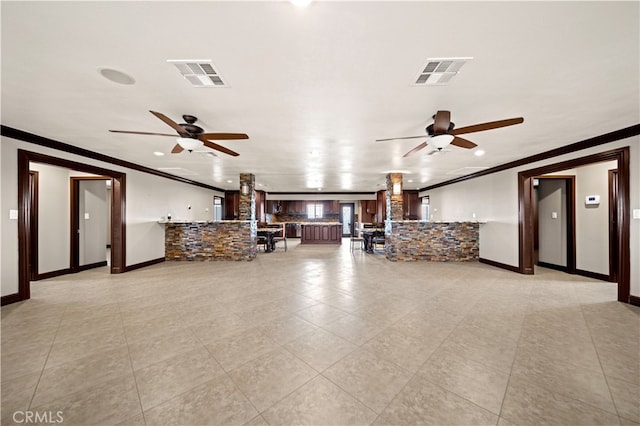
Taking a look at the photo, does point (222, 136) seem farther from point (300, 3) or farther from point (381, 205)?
point (381, 205)

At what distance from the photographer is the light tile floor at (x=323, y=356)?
4.91 feet

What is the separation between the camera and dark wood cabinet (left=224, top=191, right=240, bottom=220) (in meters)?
11.6

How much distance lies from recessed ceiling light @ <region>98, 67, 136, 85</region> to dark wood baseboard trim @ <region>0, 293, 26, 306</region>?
3.62 metres

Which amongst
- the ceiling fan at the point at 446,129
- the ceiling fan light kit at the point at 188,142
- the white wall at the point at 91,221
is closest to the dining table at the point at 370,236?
the ceiling fan at the point at 446,129

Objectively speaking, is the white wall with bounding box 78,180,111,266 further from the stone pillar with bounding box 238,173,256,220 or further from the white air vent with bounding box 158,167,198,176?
the stone pillar with bounding box 238,173,256,220

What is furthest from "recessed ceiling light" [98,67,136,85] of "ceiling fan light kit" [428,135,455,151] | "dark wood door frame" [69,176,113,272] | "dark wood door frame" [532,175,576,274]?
"dark wood door frame" [532,175,576,274]

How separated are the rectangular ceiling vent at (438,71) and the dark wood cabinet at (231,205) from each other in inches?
416

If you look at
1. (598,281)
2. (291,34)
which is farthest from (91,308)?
(598,281)

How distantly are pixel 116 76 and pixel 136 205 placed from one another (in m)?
4.59

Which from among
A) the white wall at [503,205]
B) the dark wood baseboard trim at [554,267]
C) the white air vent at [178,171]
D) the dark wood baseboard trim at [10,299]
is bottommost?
the dark wood baseboard trim at [554,267]

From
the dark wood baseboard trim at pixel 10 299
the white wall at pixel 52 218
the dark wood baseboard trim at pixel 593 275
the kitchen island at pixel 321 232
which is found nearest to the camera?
the dark wood baseboard trim at pixel 10 299

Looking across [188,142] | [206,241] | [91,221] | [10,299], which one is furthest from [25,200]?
[206,241]

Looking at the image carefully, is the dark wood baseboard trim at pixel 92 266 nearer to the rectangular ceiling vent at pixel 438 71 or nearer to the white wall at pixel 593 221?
the rectangular ceiling vent at pixel 438 71

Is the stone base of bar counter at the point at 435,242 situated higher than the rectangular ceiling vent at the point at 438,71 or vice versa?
the rectangular ceiling vent at the point at 438,71
